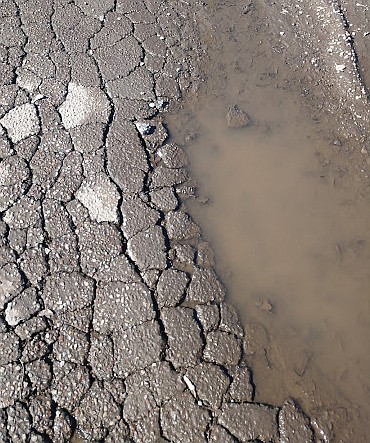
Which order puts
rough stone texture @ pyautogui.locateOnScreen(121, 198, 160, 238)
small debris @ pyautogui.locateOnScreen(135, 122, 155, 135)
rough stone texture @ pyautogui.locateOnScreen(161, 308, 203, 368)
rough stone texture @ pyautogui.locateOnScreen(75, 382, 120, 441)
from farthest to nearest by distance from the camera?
small debris @ pyautogui.locateOnScreen(135, 122, 155, 135) → rough stone texture @ pyautogui.locateOnScreen(121, 198, 160, 238) → rough stone texture @ pyautogui.locateOnScreen(161, 308, 203, 368) → rough stone texture @ pyautogui.locateOnScreen(75, 382, 120, 441)

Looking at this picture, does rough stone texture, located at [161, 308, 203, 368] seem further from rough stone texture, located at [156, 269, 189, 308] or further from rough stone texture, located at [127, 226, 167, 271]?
rough stone texture, located at [127, 226, 167, 271]

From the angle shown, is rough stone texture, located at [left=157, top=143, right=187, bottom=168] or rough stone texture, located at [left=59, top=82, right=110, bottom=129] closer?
rough stone texture, located at [left=157, top=143, right=187, bottom=168]

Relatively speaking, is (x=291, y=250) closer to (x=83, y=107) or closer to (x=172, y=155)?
(x=172, y=155)

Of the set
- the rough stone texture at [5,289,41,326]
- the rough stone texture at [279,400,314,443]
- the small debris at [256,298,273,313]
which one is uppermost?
the small debris at [256,298,273,313]

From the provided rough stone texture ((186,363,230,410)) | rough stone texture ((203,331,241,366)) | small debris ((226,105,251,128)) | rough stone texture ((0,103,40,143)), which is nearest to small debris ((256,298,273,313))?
rough stone texture ((203,331,241,366))

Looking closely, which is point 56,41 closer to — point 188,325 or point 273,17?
point 273,17

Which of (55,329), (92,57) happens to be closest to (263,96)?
(92,57)

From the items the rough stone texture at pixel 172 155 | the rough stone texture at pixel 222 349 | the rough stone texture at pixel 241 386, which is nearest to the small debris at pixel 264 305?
the rough stone texture at pixel 222 349

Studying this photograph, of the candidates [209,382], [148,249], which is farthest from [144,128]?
[209,382]

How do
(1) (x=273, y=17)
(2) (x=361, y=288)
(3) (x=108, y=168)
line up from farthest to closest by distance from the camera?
(1) (x=273, y=17)
(3) (x=108, y=168)
(2) (x=361, y=288)
